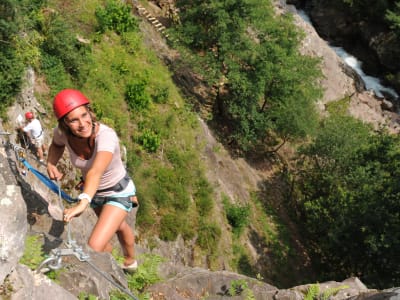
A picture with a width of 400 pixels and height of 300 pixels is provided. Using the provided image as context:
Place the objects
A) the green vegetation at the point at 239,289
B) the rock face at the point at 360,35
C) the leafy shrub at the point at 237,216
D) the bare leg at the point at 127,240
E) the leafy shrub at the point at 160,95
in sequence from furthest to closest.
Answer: the rock face at the point at 360,35 < the leafy shrub at the point at 160,95 < the leafy shrub at the point at 237,216 < the green vegetation at the point at 239,289 < the bare leg at the point at 127,240

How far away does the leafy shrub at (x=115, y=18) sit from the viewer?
20.9 meters

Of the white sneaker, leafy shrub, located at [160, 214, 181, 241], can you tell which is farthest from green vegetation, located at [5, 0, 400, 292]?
the white sneaker

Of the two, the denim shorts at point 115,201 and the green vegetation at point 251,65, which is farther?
the green vegetation at point 251,65

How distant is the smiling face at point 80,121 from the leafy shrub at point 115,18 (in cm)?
1722

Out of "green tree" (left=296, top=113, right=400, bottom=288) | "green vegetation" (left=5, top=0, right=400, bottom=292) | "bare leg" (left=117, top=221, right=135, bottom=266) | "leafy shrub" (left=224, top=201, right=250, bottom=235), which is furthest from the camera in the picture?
"leafy shrub" (left=224, top=201, right=250, bottom=235)

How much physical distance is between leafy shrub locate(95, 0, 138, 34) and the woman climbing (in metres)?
16.6

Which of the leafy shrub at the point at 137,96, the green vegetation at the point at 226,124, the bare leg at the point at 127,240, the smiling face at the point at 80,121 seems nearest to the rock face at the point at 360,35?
the green vegetation at the point at 226,124

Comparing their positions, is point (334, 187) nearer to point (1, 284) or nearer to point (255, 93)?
point (255, 93)

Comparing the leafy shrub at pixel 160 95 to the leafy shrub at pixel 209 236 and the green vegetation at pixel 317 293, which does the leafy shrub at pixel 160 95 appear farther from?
the green vegetation at pixel 317 293

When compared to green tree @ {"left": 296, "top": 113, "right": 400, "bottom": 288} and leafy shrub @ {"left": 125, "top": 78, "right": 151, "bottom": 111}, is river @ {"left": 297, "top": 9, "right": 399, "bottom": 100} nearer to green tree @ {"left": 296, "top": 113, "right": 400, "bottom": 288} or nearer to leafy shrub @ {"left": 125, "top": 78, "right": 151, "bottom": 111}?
green tree @ {"left": 296, "top": 113, "right": 400, "bottom": 288}

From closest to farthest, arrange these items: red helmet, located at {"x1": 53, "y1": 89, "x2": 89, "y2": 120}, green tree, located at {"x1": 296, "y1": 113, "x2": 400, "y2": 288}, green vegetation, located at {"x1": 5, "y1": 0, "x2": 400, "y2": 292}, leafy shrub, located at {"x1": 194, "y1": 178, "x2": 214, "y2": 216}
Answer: red helmet, located at {"x1": 53, "y1": 89, "x2": 89, "y2": 120} → green vegetation, located at {"x1": 5, "y1": 0, "x2": 400, "y2": 292} → green tree, located at {"x1": 296, "y1": 113, "x2": 400, "y2": 288} → leafy shrub, located at {"x1": 194, "y1": 178, "x2": 214, "y2": 216}

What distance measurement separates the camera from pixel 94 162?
16.4 ft

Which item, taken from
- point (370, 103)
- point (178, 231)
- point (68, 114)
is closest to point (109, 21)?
point (178, 231)

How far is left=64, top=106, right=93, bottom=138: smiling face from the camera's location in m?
4.80
